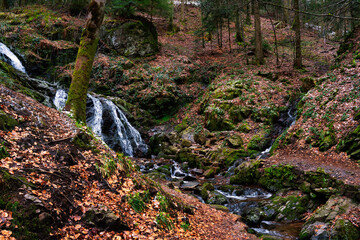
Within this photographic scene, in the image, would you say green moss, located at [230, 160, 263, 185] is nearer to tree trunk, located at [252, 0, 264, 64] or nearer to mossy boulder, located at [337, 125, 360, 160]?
mossy boulder, located at [337, 125, 360, 160]

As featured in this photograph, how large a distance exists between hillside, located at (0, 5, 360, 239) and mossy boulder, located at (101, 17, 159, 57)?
135mm

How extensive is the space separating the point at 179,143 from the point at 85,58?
8.86 m

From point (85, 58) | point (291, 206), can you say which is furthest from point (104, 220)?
point (291, 206)

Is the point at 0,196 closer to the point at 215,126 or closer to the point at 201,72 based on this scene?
the point at 215,126

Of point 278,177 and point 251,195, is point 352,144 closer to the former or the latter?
point 278,177

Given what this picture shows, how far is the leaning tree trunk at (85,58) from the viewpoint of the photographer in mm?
6426

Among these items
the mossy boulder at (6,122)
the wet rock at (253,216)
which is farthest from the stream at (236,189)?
the mossy boulder at (6,122)

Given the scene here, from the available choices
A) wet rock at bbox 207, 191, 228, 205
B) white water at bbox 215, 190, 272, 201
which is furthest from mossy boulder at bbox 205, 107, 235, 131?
wet rock at bbox 207, 191, 228, 205

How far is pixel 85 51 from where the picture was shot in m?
6.58

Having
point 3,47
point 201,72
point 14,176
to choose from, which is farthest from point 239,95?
point 3,47

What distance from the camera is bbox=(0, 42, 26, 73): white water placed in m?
14.5

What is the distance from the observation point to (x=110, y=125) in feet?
44.4

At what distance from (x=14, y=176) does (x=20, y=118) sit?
73.7 inches

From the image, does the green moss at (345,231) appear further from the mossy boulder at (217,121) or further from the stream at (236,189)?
the mossy boulder at (217,121)
